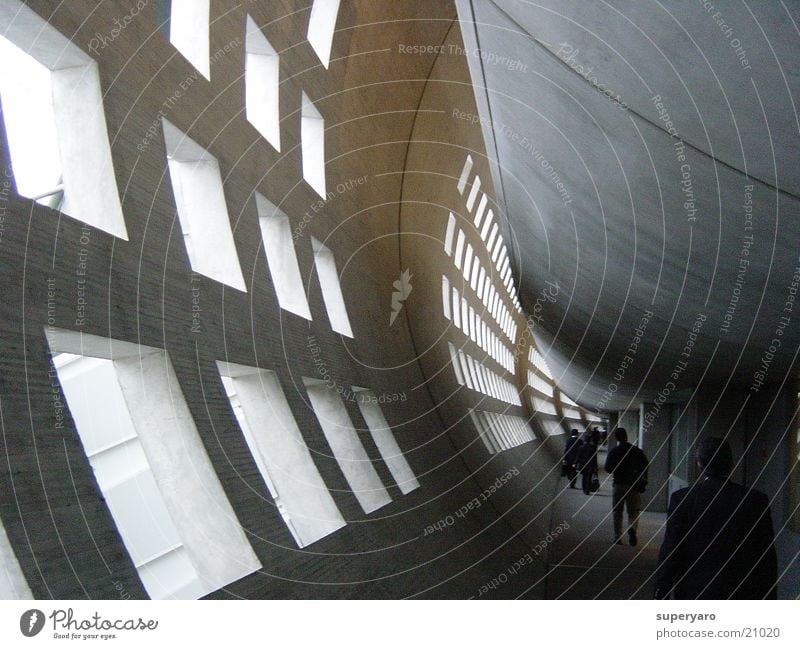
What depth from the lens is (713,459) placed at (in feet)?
8.73

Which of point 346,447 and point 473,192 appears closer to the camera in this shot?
point 346,447

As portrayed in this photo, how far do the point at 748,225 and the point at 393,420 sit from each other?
5.27 ft

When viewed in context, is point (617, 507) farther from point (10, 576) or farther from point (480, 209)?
point (10, 576)

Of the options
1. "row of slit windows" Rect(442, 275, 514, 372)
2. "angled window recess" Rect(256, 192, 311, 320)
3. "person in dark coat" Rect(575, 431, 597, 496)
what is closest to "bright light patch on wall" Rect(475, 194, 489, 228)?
"row of slit windows" Rect(442, 275, 514, 372)

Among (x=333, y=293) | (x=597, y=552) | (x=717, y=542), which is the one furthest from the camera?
(x=333, y=293)

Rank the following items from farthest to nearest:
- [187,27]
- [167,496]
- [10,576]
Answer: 1. [187,27]
2. [167,496]
3. [10,576]

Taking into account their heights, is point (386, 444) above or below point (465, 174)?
below

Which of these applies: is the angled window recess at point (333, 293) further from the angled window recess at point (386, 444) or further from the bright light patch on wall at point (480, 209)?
the bright light patch on wall at point (480, 209)

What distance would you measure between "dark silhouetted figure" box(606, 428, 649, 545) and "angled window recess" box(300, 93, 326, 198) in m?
1.65

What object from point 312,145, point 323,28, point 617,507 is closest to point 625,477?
point 617,507

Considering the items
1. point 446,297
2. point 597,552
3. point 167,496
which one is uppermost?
point 446,297

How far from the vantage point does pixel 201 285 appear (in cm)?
346

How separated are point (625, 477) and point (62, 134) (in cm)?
264

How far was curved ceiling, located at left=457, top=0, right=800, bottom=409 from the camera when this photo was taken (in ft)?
8.79
